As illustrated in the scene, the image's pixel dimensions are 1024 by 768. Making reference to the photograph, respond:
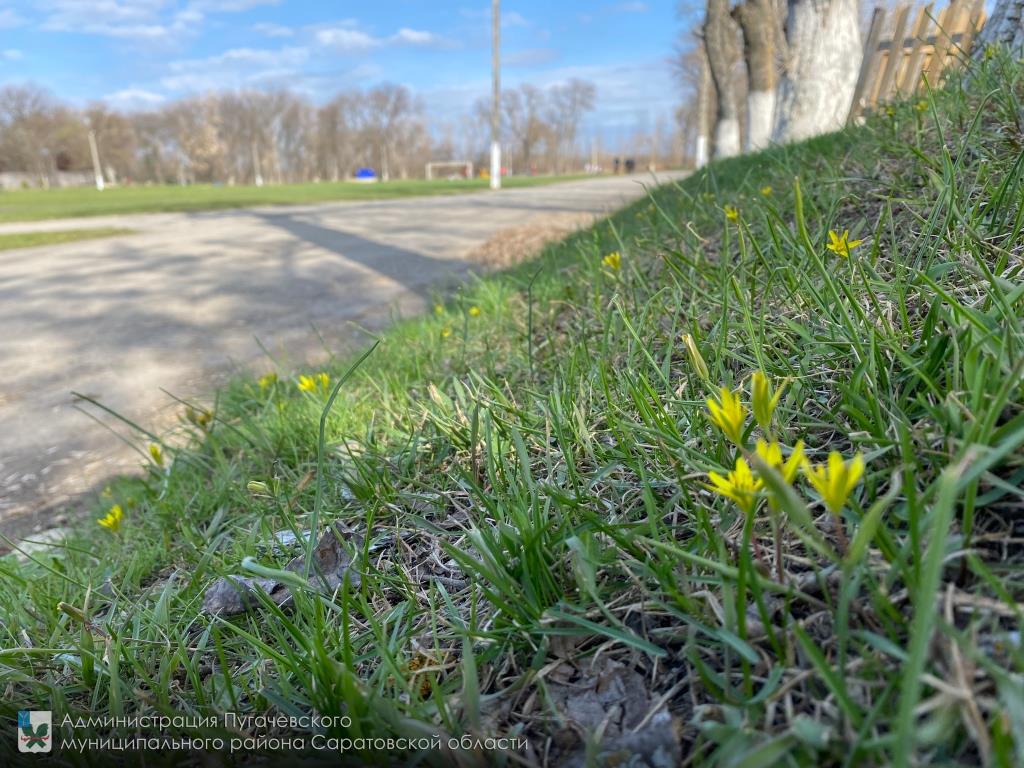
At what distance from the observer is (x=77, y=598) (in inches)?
61.9

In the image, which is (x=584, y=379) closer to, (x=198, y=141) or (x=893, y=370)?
(x=893, y=370)

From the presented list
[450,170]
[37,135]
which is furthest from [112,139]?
[450,170]

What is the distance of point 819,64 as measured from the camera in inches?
332

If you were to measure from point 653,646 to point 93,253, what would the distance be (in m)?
11.4

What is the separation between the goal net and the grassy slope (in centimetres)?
7642

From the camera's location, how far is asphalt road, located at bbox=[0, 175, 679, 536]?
3.43 m

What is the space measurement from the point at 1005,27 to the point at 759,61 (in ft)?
25.4

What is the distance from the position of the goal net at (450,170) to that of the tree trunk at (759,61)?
219 feet

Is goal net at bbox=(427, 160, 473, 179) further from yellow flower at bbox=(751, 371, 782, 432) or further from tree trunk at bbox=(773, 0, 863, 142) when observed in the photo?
yellow flower at bbox=(751, 371, 782, 432)

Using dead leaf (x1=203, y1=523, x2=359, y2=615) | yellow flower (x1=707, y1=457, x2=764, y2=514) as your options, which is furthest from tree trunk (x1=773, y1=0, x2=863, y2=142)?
yellow flower (x1=707, y1=457, x2=764, y2=514)

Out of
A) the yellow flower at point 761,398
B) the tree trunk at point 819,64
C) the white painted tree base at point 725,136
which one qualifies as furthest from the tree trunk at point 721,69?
the yellow flower at point 761,398

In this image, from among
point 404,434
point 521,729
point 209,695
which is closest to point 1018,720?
point 521,729

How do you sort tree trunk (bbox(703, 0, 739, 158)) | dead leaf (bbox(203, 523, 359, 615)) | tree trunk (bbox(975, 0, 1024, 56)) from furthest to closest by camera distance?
tree trunk (bbox(703, 0, 739, 158)) < tree trunk (bbox(975, 0, 1024, 56)) < dead leaf (bbox(203, 523, 359, 615))

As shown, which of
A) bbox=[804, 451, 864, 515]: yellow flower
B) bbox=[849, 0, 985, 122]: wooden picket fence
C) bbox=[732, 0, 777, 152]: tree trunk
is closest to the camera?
bbox=[804, 451, 864, 515]: yellow flower
